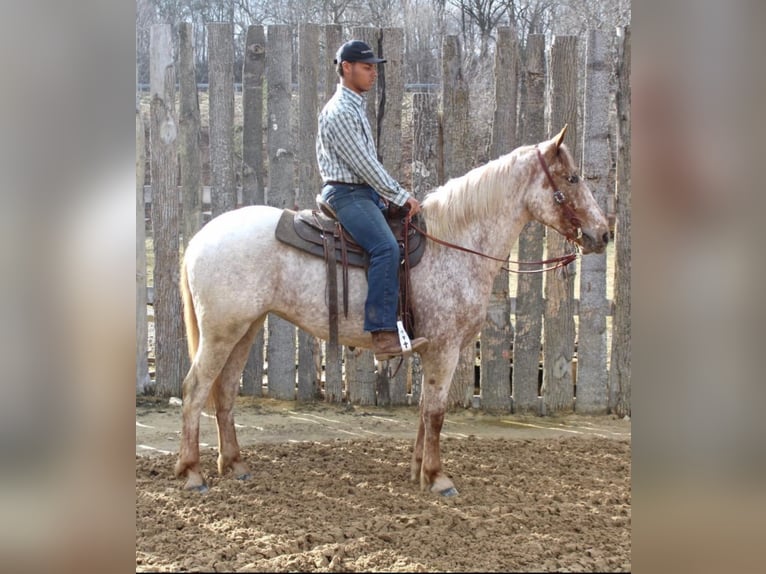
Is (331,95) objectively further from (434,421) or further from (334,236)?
(434,421)

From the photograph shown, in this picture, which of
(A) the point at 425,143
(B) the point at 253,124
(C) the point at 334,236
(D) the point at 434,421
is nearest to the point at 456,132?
(A) the point at 425,143

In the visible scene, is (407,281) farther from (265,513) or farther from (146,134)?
(146,134)

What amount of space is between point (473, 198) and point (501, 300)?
5.77 ft

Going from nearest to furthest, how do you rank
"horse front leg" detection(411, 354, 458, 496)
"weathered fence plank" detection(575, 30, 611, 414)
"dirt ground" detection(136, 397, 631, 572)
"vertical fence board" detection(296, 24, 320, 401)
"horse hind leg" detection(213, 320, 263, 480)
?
"dirt ground" detection(136, 397, 631, 572)
"horse front leg" detection(411, 354, 458, 496)
"horse hind leg" detection(213, 320, 263, 480)
"weathered fence plank" detection(575, 30, 611, 414)
"vertical fence board" detection(296, 24, 320, 401)

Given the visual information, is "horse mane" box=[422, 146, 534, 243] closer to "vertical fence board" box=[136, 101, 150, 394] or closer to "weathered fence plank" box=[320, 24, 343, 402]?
"weathered fence plank" box=[320, 24, 343, 402]

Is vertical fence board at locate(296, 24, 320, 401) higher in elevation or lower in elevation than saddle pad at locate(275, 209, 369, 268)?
higher

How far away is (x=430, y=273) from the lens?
3990 mm

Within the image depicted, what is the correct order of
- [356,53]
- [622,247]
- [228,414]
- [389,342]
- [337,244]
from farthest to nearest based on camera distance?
[622,247], [228,414], [337,244], [389,342], [356,53]

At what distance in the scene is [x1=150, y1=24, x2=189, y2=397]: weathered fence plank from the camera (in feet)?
18.3

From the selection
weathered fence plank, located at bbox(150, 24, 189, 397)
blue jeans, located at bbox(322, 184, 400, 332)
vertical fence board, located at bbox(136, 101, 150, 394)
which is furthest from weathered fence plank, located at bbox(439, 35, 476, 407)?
vertical fence board, located at bbox(136, 101, 150, 394)

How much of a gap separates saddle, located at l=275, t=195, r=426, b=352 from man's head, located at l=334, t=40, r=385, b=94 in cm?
65
